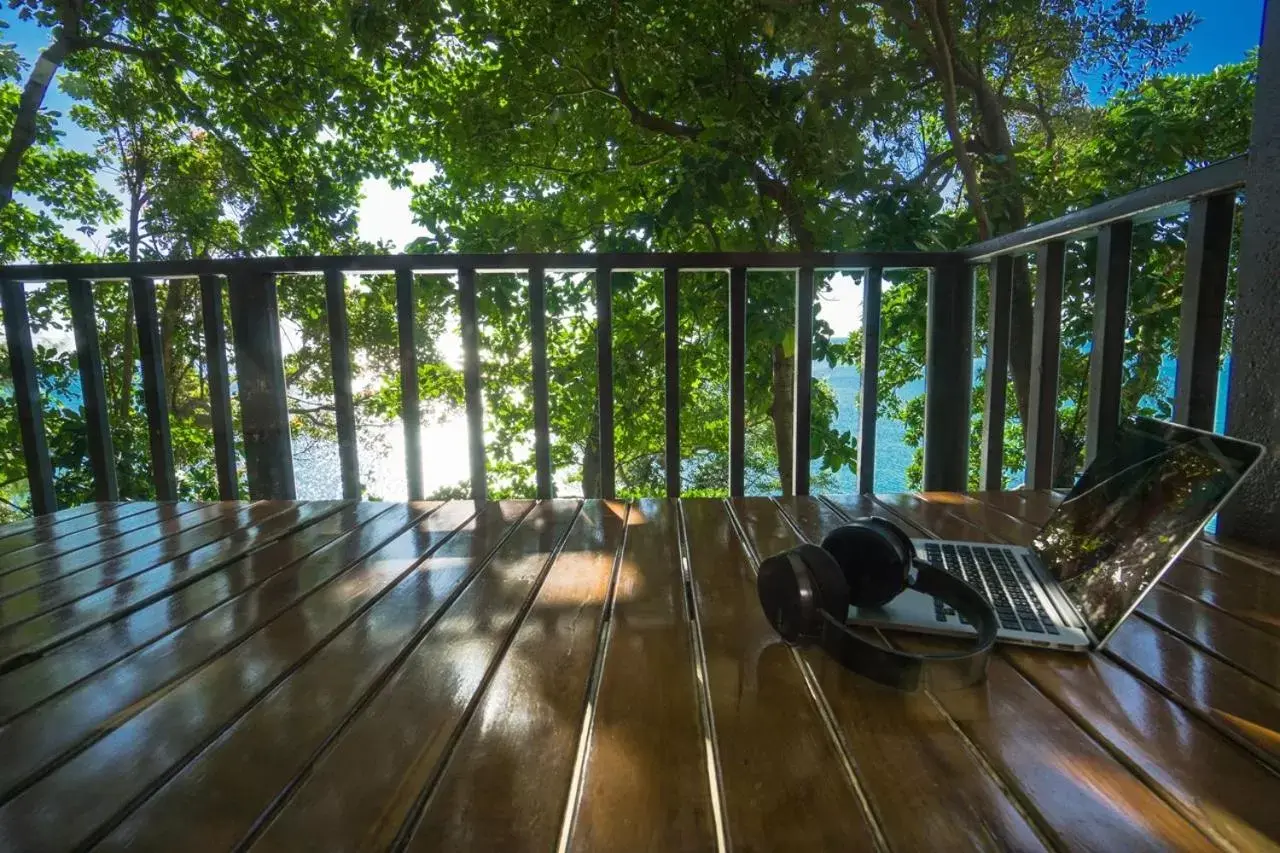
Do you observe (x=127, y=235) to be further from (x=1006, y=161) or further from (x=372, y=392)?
(x=1006, y=161)

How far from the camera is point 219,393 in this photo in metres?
1.94

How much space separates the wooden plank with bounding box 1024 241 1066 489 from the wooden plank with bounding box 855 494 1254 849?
126 cm

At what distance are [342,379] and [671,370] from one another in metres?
1.01

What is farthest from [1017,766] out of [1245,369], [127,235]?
[127,235]

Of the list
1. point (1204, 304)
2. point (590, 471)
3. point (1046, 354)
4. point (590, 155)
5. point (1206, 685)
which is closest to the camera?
point (1206, 685)

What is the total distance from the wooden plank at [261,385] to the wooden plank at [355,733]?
1.37 meters

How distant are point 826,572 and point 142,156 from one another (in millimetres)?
10020

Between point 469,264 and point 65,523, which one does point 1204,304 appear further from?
point 65,523

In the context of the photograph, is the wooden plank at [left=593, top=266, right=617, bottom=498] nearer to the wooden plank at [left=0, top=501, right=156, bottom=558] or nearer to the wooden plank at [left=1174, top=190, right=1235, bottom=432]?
the wooden plank at [left=0, top=501, right=156, bottom=558]

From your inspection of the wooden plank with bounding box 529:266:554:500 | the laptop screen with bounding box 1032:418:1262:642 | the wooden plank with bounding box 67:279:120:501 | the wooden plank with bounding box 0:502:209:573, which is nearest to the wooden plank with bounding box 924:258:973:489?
the laptop screen with bounding box 1032:418:1262:642

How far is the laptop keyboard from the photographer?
2.23 feet

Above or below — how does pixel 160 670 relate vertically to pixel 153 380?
below

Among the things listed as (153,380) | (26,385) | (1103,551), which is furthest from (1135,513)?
(26,385)

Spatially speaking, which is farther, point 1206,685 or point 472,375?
point 472,375
